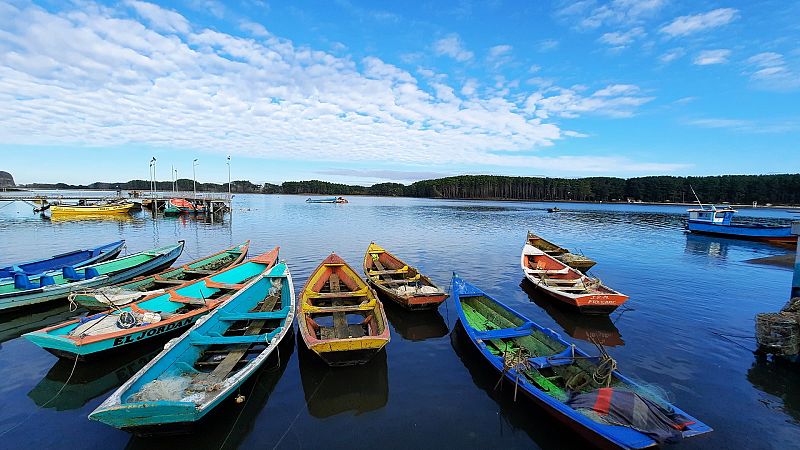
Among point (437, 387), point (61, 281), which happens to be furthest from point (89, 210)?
point (437, 387)

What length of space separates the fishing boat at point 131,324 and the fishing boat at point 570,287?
11.9 m

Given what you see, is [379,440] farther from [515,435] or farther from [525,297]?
[525,297]

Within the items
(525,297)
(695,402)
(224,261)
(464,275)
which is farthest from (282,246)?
(695,402)

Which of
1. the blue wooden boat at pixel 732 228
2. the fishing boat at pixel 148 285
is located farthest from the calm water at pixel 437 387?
the blue wooden boat at pixel 732 228

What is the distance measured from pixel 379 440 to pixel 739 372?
9.47m

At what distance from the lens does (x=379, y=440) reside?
6418 millimetres

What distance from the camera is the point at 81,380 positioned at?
805 centimetres

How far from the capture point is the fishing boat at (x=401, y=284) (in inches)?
469

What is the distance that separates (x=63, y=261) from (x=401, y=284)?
51.7 ft

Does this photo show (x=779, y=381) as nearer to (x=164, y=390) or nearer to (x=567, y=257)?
(x=567, y=257)

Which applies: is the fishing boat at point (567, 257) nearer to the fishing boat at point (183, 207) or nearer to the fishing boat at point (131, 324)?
the fishing boat at point (131, 324)

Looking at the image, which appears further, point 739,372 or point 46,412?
point 739,372

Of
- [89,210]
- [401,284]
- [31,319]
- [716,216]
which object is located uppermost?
[716,216]

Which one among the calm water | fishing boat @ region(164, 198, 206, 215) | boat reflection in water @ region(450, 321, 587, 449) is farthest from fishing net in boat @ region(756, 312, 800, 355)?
fishing boat @ region(164, 198, 206, 215)
